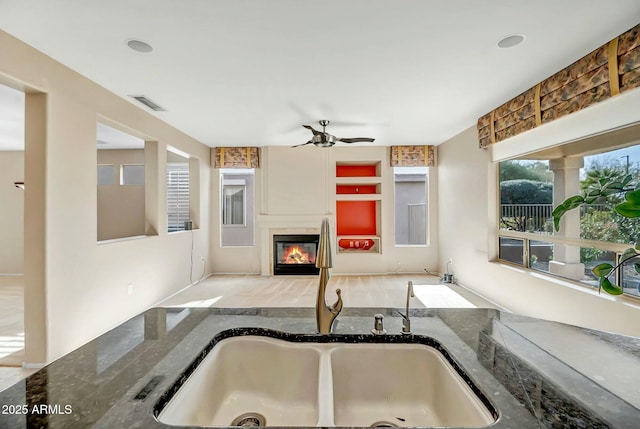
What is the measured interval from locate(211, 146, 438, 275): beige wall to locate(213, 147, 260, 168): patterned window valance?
171mm

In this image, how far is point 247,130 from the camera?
15.8ft

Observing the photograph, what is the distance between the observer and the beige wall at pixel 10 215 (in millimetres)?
5883

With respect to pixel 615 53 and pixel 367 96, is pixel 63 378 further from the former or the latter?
pixel 615 53

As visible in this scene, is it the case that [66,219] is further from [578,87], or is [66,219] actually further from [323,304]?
[578,87]

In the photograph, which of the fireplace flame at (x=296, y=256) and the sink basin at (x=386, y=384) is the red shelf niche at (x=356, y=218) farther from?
the sink basin at (x=386, y=384)

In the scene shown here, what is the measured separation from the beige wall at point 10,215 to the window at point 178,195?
9.75ft

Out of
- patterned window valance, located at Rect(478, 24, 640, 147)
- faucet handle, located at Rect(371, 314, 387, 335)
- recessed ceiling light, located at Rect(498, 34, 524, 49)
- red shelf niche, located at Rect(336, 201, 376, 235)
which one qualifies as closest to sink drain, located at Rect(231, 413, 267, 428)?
faucet handle, located at Rect(371, 314, 387, 335)

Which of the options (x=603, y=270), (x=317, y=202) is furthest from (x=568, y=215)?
(x=317, y=202)

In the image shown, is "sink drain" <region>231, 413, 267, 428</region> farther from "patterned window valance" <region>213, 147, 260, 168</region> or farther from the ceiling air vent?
"patterned window valance" <region>213, 147, 260, 168</region>

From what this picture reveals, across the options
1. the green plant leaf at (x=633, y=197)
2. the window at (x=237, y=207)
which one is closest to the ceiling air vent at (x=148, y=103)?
the window at (x=237, y=207)

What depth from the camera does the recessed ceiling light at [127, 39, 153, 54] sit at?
231 cm

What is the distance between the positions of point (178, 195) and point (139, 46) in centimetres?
391

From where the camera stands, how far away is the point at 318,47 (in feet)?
7.91

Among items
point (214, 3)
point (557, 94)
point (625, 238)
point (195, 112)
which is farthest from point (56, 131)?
point (625, 238)
